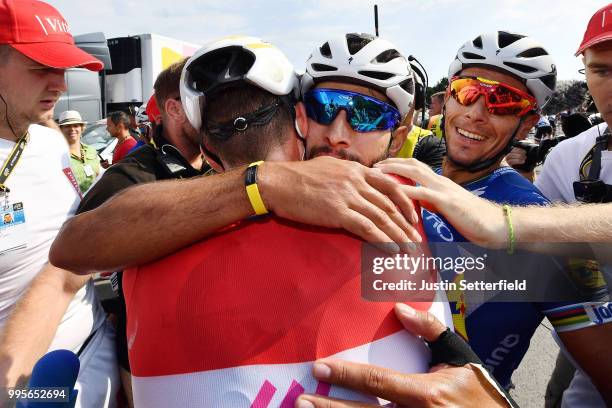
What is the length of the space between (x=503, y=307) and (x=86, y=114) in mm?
12706

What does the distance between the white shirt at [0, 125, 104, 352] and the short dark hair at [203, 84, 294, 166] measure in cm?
131

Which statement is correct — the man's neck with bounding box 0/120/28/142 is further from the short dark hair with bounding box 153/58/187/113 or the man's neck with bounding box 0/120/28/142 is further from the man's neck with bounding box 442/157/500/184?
the man's neck with bounding box 442/157/500/184

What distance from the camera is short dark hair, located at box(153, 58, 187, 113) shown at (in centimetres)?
320

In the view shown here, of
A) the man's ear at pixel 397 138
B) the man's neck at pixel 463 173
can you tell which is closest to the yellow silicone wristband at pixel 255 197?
the man's ear at pixel 397 138

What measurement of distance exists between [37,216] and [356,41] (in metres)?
1.83

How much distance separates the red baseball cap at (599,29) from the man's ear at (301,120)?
1.63m

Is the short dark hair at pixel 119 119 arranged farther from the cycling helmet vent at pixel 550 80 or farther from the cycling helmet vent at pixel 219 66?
the cycling helmet vent at pixel 550 80

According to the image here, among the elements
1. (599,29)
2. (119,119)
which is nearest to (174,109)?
(599,29)

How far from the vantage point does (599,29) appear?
7.34 feet

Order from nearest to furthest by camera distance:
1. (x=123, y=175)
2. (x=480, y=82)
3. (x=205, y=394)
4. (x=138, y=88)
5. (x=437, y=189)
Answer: (x=205, y=394), (x=437, y=189), (x=480, y=82), (x=123, y=175), (x=138, y=88)

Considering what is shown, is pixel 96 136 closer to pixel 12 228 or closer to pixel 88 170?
pixel 88 170

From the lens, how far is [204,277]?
113cm

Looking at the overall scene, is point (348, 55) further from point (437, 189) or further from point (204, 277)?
point (204, 277)

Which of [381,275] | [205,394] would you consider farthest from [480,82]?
[205,394]
